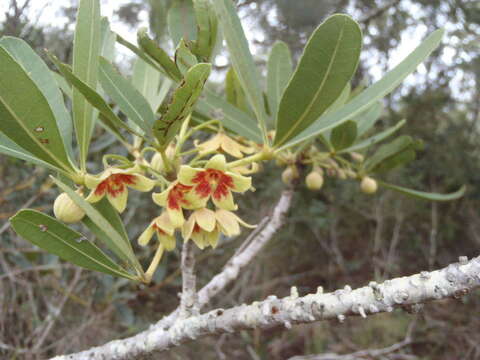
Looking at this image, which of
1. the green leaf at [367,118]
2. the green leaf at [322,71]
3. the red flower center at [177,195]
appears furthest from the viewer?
the green leaf at [367,118]

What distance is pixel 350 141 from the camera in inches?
46.6

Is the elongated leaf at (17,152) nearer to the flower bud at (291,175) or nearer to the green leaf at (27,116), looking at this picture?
the green leaf at (27,116)

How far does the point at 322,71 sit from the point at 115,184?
0.43m

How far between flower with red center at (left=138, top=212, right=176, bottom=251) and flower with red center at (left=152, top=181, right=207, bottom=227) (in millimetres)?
58

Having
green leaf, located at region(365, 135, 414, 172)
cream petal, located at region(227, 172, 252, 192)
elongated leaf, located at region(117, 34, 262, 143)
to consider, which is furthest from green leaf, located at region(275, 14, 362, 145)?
green leaf, located at region(365, 135, 414, 172)

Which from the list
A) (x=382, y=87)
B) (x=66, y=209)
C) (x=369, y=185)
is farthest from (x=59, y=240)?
(x=369, y=185)

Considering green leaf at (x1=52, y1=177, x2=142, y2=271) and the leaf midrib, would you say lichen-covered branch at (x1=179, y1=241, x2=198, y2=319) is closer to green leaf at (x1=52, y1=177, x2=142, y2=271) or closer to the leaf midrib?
green leaf at (x1=52, y1=177, x2=142, y2=271)

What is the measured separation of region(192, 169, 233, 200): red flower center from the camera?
759 millimetres

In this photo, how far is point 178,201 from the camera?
798 millimetres

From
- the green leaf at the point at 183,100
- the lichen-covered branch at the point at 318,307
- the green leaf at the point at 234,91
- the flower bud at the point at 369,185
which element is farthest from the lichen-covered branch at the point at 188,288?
the flower bud at the point at 369,185

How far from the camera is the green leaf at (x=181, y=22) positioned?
92 centimetres

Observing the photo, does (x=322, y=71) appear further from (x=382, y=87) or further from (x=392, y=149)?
(x=392, y=149)

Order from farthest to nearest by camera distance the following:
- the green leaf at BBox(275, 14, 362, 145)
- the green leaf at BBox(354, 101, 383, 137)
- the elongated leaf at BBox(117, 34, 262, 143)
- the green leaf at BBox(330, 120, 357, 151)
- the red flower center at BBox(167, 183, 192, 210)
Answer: the green leaf at BBox(354, 101, 383, 137) → the green leaf at BBox(330, 120, 357, 151) → the elongated leaf at BBox(117, 34, 262, 143) → the red flower center at BBox(167, 183, 192, 210) → the green leaf at BBox(275, 14, 362, 145)

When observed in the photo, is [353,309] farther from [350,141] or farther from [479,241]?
[479,241]
